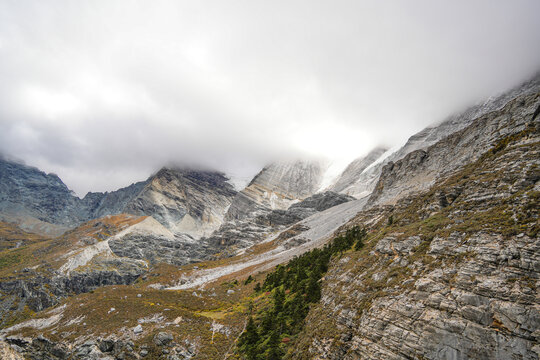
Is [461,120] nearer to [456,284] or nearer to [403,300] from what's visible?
[456,284]

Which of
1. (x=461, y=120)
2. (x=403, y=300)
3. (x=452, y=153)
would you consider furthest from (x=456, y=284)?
(x=461, y=120)

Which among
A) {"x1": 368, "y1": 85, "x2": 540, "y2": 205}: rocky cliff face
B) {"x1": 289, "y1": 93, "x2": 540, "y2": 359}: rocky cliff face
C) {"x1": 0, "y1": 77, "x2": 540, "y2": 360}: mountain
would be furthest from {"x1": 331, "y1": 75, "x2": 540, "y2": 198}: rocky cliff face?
{"x1": 289, "y1": 93, "x2": 540, "y2": 359}: rocky cliff face

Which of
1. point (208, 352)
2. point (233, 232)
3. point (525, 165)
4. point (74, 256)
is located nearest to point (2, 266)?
point (74, 256)

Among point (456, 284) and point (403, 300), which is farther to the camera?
point (403, 300)

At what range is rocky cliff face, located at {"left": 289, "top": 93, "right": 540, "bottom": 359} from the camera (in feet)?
43.8

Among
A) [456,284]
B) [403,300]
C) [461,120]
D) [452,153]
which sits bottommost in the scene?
[403,300]

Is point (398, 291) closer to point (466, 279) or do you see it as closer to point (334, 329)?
point (466, 279)

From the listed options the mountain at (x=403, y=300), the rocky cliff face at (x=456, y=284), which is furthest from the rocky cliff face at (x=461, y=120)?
the rocky cliff face at (x=456, y=284)

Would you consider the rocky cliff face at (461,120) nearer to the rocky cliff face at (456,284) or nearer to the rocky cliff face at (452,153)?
the rocky cliff face at (452,153)

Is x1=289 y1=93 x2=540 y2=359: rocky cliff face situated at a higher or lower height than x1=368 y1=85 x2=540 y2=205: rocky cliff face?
lower

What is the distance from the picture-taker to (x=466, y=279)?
616 inches

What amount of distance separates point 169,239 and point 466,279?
19720 cm

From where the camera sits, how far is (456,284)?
1585 cm

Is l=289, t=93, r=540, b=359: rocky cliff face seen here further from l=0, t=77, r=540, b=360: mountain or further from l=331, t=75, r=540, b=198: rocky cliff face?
l=331, t=75, r=540, b=198: rocky cliff face
